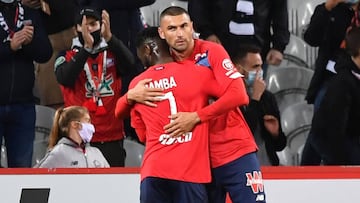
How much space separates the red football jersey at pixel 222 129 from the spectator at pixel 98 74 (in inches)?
71.0

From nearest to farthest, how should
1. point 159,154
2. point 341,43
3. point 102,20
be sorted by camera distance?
point 159,154 < point 102,20 < point 341,43

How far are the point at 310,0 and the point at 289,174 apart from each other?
333cm

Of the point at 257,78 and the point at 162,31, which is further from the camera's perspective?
the point at 257,78

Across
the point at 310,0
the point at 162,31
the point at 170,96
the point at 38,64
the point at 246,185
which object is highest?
the point at 310,0

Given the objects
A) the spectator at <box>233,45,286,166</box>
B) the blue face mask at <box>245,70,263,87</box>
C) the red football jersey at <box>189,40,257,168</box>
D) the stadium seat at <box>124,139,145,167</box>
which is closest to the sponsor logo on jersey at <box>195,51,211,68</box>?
the red football jersey at <box>189,40,257,168</box>

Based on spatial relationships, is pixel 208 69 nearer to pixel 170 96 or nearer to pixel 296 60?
pixel 170 96

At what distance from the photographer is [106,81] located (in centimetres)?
674

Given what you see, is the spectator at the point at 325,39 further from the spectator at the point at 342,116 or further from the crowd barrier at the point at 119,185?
the crowd barrier at the point at 119,185

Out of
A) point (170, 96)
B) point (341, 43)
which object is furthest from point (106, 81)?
point (170, 96)

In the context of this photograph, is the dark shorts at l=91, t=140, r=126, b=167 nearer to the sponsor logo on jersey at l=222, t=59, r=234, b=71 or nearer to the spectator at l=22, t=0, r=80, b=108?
the spectator at l=22, t=0, r=80, b=108

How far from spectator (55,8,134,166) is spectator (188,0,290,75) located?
666 mm

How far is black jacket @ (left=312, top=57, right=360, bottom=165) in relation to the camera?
248 inches

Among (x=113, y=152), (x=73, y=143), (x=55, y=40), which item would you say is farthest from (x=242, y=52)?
(x=55, y=40)

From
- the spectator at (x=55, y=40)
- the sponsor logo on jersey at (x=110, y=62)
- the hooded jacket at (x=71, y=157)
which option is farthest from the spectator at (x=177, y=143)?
the spectator at (x=55, y=40)
